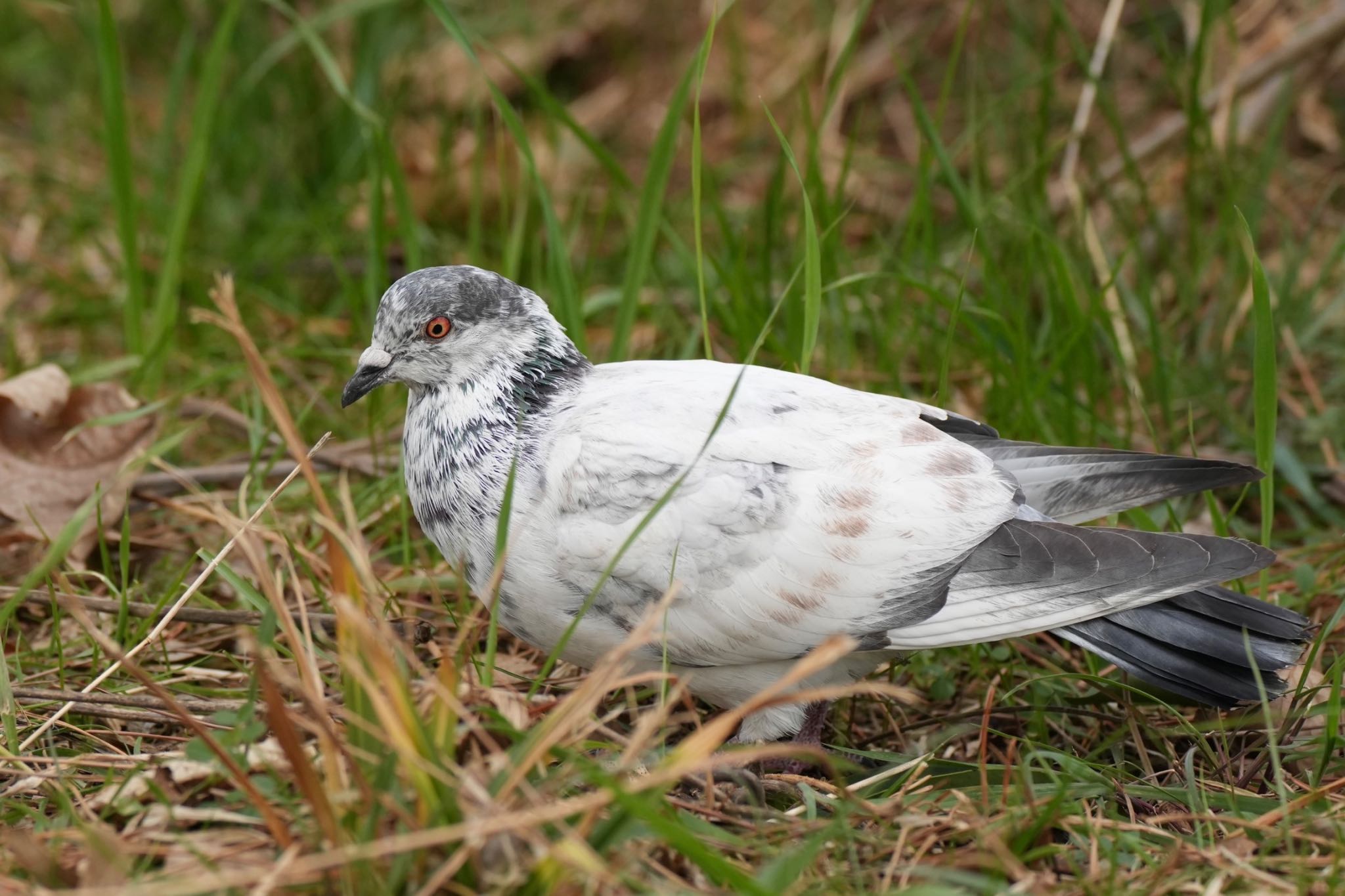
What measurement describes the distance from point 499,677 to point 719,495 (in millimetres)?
950

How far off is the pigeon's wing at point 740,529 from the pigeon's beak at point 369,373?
556 millimetres

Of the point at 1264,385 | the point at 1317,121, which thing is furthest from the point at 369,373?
the point at 1317,121

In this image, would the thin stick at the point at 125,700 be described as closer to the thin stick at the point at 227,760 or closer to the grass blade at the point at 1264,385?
the thin stick at the point at 227,760

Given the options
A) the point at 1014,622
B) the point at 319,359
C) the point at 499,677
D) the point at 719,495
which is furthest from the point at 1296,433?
the point at 319,359

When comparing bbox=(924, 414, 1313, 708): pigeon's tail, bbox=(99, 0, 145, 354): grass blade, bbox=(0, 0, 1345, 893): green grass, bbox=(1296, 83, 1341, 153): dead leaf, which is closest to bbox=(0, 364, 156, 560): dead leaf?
bbox=(0, 0, 1345, 893): green grass

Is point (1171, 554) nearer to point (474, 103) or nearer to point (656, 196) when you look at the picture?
point (656, 196)

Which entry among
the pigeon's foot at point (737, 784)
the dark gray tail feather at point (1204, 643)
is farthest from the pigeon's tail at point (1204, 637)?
the pigeon's foot at point (737, 784)

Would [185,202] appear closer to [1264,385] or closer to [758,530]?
[758,530]

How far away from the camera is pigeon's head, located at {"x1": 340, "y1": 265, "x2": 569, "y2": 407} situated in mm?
3424

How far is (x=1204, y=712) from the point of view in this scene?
355 centimetres

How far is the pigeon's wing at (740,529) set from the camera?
3076 millimetres

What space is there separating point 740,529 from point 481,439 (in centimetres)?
72

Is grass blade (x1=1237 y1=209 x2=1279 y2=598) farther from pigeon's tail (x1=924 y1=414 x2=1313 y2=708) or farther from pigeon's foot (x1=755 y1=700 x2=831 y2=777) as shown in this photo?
pigeon's foot (x1=755 y1=700 x2=831 y2=777)

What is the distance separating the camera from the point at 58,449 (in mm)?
4203
